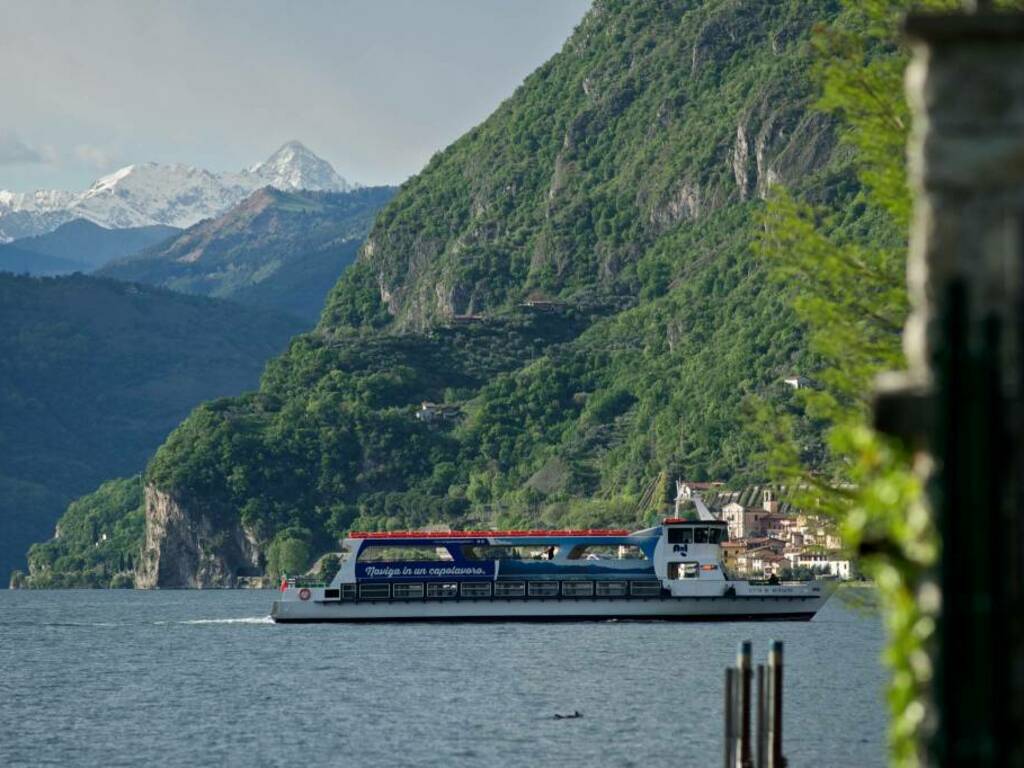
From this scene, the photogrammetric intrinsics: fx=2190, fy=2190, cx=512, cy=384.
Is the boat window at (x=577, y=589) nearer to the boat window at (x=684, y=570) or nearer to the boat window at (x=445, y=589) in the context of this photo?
the boat window at (x=684, y=570)

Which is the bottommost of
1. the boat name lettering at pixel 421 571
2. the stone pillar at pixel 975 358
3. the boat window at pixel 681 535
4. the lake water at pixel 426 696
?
the lake water at pixel 426 696

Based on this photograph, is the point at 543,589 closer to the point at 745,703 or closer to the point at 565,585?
the point at 565,585

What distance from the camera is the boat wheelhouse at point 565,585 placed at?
124 metres

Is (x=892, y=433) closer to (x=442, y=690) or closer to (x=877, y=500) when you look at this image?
(x=877, y=500)

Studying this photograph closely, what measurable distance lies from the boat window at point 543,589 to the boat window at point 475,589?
2576 mm

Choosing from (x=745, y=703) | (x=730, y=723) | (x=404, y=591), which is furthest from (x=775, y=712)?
(x=404, y=591)

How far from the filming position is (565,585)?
126 meters

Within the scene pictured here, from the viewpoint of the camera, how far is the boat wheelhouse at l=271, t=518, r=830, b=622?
124 metres

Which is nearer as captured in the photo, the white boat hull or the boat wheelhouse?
the boat wheelhouse

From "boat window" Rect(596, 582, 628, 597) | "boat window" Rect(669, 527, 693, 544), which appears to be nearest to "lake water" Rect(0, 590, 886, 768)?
"boat window" Rect(596, 582, 628, 597)

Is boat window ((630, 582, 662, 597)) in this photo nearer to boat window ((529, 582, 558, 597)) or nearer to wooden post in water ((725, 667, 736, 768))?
boat window ((529, 582, 558, 597))

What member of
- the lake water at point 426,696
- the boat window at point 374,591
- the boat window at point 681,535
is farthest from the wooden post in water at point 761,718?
the boat window at point 374,591

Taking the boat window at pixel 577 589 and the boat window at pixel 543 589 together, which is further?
the boat window at pixel 543 589

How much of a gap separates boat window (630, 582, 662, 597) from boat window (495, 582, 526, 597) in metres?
6.26
